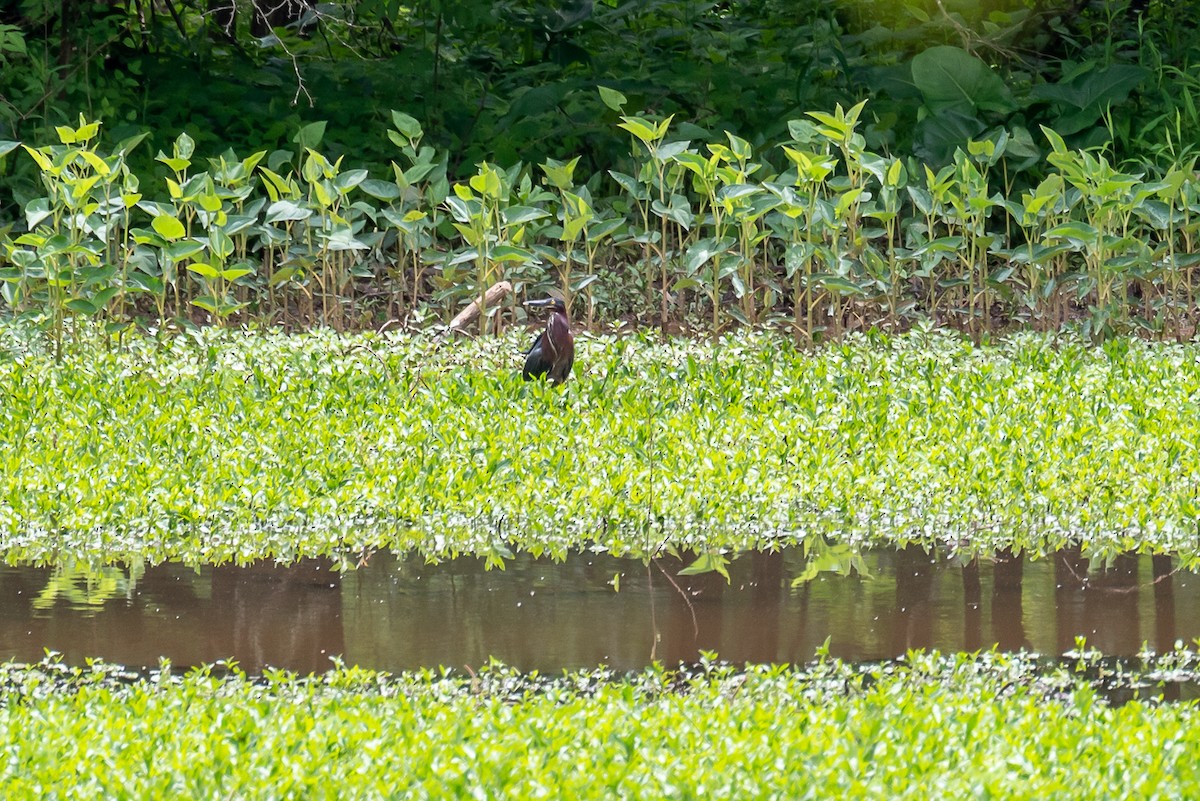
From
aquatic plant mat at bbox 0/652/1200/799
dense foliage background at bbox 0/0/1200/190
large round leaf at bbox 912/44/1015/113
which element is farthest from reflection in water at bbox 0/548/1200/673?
large round leaf at bbox 912/44/1015/113

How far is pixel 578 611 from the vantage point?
13.8ft

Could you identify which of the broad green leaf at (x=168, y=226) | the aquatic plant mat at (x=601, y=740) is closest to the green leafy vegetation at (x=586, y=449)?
the broad green leaf at (x=168, y=226)

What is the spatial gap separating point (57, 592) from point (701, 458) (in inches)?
76.1

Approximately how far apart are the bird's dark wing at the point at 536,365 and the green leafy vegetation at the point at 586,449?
6 cm

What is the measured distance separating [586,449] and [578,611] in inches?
51.4

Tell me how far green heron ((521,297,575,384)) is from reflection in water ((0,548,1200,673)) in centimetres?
200

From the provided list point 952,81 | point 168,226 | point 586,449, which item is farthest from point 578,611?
point 952,81

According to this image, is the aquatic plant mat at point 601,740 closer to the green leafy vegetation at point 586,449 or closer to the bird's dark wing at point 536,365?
the green leafy vegetation at point 586,449

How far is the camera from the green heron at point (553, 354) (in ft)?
21.2

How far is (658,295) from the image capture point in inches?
354

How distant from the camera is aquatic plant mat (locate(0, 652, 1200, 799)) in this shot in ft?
9.50

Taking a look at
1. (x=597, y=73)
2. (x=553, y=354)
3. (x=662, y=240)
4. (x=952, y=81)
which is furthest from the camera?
(x=597, y=73)

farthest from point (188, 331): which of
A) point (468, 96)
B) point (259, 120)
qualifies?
point (468, 96)

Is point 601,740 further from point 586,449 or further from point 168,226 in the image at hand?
point 168,226
